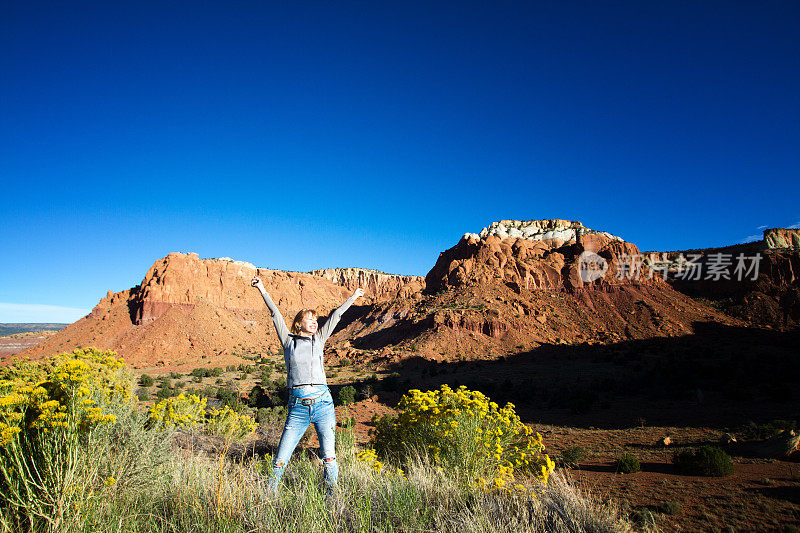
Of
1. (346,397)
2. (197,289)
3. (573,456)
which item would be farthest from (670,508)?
(197,289)

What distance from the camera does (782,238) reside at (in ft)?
226

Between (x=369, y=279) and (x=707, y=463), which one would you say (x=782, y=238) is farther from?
(x=369, y=279)

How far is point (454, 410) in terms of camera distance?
5465 mm

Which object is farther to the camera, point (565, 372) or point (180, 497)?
point (565, 372)

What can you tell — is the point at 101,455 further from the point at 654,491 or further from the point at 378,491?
the point at 654,491

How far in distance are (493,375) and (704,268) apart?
59679 mm

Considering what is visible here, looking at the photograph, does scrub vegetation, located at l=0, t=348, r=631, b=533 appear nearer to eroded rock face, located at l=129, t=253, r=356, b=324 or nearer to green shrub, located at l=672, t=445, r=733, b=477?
green shrub, located at l=672, t=445, r=733, b=477

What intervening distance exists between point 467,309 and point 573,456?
113 feet

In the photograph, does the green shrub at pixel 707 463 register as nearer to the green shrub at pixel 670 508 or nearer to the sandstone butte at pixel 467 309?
the green shrub at pixel 670 508

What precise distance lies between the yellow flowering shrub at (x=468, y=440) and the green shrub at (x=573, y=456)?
5379 millimetres

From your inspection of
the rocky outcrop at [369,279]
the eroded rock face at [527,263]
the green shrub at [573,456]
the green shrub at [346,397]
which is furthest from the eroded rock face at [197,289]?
the green shrub at [573,456]

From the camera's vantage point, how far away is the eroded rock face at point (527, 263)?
54.0m

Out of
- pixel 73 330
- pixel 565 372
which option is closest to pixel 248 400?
pixel 565 372

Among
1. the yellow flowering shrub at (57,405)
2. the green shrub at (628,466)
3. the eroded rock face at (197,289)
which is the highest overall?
the eroded rock face at (197,289)
